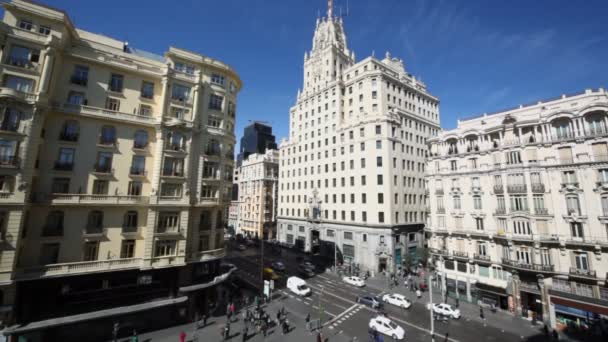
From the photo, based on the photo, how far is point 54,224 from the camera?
25156mm

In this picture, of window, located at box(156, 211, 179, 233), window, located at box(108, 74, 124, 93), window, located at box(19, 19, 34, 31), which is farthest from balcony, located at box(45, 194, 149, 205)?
window, located at box(19, 19, 34, 31)

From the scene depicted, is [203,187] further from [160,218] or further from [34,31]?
[34,31]

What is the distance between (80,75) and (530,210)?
184 ft

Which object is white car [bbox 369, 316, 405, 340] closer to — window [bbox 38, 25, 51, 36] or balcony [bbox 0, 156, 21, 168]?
balcony [bbox 0, 156, 21, 168]

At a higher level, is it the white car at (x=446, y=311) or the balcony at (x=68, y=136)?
the balcony at (x=68, y=136)

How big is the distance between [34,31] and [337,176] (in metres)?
52.6

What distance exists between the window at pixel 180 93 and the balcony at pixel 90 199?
41.6 feet

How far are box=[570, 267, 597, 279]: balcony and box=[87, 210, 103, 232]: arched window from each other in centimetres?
5260

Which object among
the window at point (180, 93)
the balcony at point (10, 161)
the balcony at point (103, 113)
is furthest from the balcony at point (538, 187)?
the balcony at point (10, 161)

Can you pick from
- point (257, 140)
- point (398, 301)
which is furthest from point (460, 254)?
point (257, 140)

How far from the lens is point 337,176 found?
61.9 meters

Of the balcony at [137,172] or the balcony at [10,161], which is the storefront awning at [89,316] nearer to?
the balcony at [10,161]

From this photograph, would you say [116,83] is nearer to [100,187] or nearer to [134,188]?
[100,187]

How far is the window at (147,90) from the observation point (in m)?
31.0
